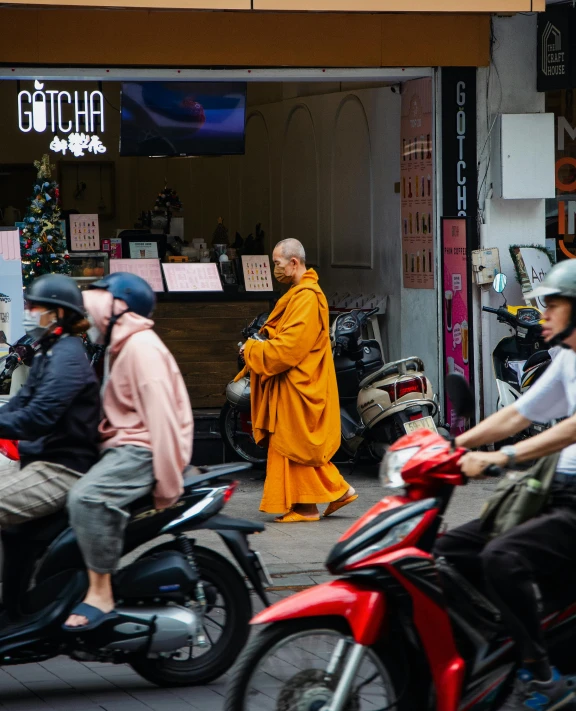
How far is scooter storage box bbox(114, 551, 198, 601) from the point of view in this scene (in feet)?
15.8

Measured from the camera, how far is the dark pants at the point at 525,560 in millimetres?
3830

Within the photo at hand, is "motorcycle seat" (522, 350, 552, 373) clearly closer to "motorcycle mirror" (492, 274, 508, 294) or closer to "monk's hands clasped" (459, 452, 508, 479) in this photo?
"motorcycle mirror" (492, 274, 508, 294)

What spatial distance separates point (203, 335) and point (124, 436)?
6.25 metres

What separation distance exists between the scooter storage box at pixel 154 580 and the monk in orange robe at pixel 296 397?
341cm

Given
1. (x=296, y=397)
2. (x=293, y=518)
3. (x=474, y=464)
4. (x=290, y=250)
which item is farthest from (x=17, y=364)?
(x=474, y=464)

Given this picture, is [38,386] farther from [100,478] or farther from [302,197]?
[302,197]

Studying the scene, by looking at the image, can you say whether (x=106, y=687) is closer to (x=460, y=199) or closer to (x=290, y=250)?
(x=290, y=250)

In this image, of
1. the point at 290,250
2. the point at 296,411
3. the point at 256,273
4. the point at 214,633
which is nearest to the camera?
the point at 214,633

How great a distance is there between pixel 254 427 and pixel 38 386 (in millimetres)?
3747

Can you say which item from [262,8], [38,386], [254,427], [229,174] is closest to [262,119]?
[229,174]

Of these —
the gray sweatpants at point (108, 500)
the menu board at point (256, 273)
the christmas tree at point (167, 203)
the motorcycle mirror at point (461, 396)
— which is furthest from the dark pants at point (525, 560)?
the christmas tree at point (167, 203)

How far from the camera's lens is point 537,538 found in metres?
3.92

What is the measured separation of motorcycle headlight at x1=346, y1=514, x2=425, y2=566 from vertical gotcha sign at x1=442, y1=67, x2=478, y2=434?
21.5 feet

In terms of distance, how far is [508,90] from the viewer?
1041cm
